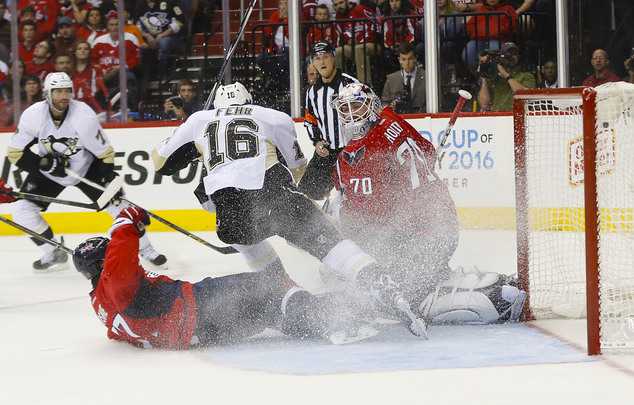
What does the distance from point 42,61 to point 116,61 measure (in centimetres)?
70

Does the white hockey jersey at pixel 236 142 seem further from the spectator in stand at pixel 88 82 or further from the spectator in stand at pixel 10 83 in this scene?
the spectator in stand at pixel 10 83

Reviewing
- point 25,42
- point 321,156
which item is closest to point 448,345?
point 321,156

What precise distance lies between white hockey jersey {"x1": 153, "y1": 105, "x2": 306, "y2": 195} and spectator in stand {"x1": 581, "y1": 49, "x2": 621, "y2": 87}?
10.8 feet

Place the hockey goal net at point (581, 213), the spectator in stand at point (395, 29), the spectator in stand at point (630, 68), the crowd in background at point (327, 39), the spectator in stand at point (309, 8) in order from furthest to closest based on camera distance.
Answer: the spectator in stand at point (309, 8) → the spectator in stand at point (395, 29) → the crowd in background at point (327, 39) → the spectator in stand at point (630, 68) → the hockey goal net at point (581, 213)

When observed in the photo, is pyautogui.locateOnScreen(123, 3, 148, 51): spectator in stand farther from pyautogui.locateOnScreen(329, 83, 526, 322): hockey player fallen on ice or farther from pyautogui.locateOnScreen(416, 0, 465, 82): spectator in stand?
pyautogui.locateOnScreen(329, 83, 526, 322): hockey player fallen on ice

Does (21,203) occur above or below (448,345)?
above

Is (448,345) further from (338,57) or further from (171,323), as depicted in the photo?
(338,57)

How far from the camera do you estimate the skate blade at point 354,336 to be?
314 centimetres

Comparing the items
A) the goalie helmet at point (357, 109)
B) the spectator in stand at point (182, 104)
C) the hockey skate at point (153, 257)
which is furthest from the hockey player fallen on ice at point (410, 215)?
the spectator in stand at point (182, 104)

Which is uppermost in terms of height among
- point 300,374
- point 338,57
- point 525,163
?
point 338,57

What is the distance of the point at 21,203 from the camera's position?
5.36m

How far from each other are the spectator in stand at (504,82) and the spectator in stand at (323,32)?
3.78 feet

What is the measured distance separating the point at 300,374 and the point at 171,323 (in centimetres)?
52

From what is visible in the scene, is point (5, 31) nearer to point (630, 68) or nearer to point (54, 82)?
point (54, 82)
